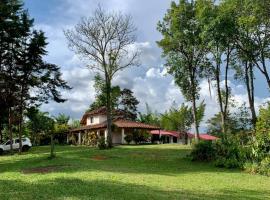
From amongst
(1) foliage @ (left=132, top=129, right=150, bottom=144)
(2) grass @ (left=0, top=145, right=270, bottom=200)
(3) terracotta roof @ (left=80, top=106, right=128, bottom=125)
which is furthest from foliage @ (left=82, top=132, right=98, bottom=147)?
(2) grass @ (left=0, top=145, right=270, bottom=200)

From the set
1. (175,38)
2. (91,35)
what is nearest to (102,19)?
(91,35)

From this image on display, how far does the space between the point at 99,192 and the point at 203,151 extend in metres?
15.3

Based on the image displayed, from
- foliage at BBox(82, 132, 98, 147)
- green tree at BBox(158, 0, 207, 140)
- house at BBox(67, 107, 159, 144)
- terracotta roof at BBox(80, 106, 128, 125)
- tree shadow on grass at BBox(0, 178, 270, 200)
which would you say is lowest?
tree shadow on grass at BBox(0, 178, 270, 200)

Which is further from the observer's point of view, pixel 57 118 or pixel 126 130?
pixel 57 118

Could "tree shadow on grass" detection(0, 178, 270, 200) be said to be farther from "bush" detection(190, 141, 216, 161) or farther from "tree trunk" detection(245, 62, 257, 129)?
"tree trunk" detection(245, 62, 257, 129)

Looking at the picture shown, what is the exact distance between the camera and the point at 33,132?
71625 millimetres

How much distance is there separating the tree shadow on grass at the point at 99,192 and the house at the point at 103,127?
42175mm

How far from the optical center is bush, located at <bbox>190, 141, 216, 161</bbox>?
2817 cm

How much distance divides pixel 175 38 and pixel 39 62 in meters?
14.0

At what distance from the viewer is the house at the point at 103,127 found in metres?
60.3

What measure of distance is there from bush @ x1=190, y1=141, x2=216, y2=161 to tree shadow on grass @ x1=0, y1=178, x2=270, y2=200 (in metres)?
11.9

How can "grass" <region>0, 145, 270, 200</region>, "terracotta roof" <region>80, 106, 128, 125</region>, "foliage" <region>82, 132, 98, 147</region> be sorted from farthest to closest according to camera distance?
"terracotta roof" <region>80, 106, 128, 125</region>, "foliage" <region>82, 132, 98, 147</region>, "grass" <region>0, 145, 270, 200</region>

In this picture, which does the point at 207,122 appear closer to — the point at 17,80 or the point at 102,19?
the point at 102,19

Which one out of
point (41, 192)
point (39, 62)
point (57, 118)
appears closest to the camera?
point (41, 192)
